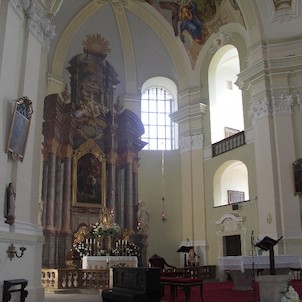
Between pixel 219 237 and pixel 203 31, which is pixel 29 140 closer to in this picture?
pixel 219 237

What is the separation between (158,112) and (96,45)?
3.94 m

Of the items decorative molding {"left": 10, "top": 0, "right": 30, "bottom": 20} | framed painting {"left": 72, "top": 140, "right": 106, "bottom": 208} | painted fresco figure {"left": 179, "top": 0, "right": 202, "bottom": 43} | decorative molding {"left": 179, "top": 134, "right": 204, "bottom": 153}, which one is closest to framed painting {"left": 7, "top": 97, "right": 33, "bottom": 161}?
decorative molding {"left": 10, "top": 0, "right": 30, "bottom": 20}

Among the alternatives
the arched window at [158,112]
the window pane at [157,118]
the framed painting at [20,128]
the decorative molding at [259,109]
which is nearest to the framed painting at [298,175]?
the decorative molding at [259,109]

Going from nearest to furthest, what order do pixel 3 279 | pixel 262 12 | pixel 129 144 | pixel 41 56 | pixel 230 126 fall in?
pixel 3 279, pixel 41 56, pixel 262 12, pixel 129 144, pixel 230 126

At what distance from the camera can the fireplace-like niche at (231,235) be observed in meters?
14.8

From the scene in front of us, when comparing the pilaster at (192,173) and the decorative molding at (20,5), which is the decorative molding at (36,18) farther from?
the pilaster at (192,173)

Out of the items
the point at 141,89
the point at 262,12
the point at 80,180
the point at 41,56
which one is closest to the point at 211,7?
the point at 262,12

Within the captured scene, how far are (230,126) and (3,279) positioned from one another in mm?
12973

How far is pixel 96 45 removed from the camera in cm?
1811

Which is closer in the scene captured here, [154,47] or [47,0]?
[47,0]

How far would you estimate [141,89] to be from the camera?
62.4 feet

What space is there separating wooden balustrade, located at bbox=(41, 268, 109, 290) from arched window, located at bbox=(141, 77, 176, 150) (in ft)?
27.3

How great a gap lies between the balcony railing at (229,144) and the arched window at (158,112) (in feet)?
9.22

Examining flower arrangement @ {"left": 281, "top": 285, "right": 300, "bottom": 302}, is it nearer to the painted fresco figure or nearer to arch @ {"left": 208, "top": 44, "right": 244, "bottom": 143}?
arch @ {"left": 208, "top": 44, "right": 244, "bottom": 143}
